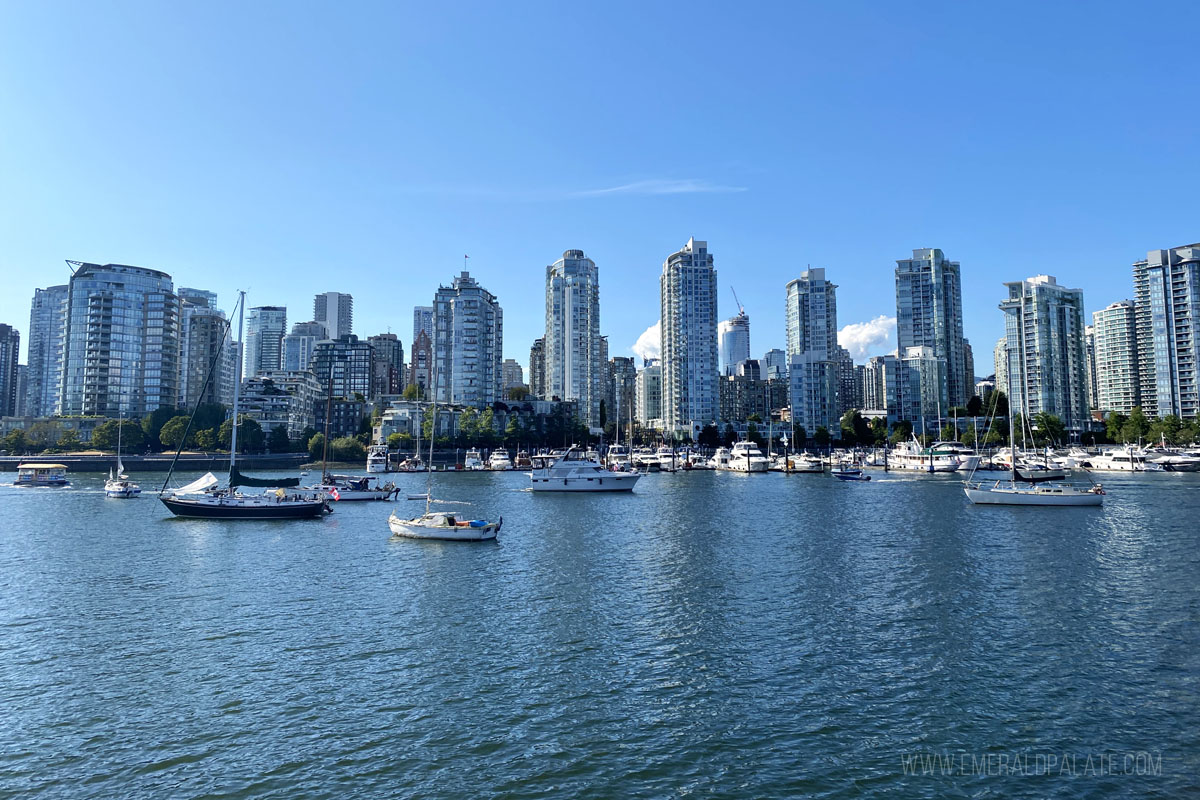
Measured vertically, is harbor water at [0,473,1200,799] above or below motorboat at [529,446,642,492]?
below

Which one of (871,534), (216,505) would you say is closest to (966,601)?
(871,534)

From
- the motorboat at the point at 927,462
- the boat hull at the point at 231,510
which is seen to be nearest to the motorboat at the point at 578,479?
the boat hull at the point at 231,510

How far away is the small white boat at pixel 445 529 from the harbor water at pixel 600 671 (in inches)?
168

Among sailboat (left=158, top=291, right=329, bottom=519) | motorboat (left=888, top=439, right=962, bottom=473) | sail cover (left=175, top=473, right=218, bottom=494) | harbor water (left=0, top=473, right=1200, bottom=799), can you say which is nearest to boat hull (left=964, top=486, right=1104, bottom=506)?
harbor water (left=0, top=473, right=1200, bottom=799)

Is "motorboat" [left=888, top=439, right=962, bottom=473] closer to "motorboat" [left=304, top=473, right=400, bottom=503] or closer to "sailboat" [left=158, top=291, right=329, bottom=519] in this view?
"motorboat" [left=304, top=473, right=400, bottom=503]

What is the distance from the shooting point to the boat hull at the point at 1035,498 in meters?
90.1

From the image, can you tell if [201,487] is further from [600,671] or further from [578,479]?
[600,671]

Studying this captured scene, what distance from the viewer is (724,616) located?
37.2 m

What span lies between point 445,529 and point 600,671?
1456 inches

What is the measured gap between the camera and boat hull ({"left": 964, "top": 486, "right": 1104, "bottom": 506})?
9006 cm

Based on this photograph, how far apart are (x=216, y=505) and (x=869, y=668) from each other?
69.4m

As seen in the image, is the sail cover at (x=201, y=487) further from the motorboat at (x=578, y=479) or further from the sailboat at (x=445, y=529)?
the motorboat at (x=578, y=479)

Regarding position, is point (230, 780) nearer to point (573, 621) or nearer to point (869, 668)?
point (573, 621)

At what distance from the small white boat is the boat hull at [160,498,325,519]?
66.3 feet
